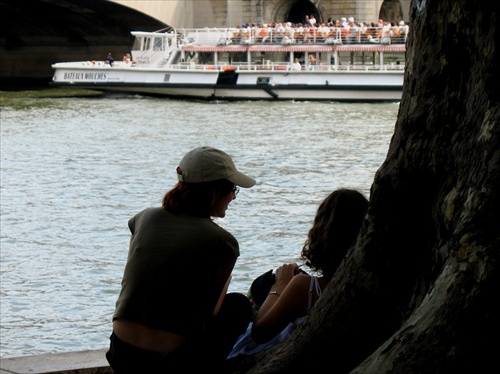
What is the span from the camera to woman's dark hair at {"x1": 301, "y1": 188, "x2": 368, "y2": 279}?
3660mm

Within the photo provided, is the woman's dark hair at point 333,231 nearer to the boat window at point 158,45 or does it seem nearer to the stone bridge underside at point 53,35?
the boat window at point 158,45

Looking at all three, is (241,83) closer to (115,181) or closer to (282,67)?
(282,67)

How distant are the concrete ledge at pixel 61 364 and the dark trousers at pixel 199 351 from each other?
96 centimetres

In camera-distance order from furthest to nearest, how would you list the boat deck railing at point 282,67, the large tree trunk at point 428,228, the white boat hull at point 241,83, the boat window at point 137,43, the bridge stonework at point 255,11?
the bridge stonework at point 255,11, the boat window at point 137,43, the boat deck railing at point 282,67, the white boat hull at point 241,83, the large tree trunk at point 428,228

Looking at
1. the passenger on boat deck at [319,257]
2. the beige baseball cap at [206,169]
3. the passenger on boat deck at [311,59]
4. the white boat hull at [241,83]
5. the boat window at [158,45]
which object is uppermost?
the beige baseball cap at [206,169]

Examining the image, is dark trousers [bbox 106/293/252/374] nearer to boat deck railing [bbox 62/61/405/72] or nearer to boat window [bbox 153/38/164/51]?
boat deck railing [bbox 62/61/405/72]

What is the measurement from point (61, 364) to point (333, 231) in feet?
4.99

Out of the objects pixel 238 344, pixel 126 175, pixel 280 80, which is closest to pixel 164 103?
pixel 280 80

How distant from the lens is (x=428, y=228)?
3307 mm

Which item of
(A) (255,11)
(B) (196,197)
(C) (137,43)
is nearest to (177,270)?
(B) (196,197)

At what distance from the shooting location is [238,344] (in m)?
3.86

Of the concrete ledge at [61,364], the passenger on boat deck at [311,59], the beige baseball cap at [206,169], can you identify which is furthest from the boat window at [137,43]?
the beige baseball cap at [206,169]

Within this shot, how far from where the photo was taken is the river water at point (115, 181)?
8.75 metres

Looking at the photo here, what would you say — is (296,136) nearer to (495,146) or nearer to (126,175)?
(126,175)
